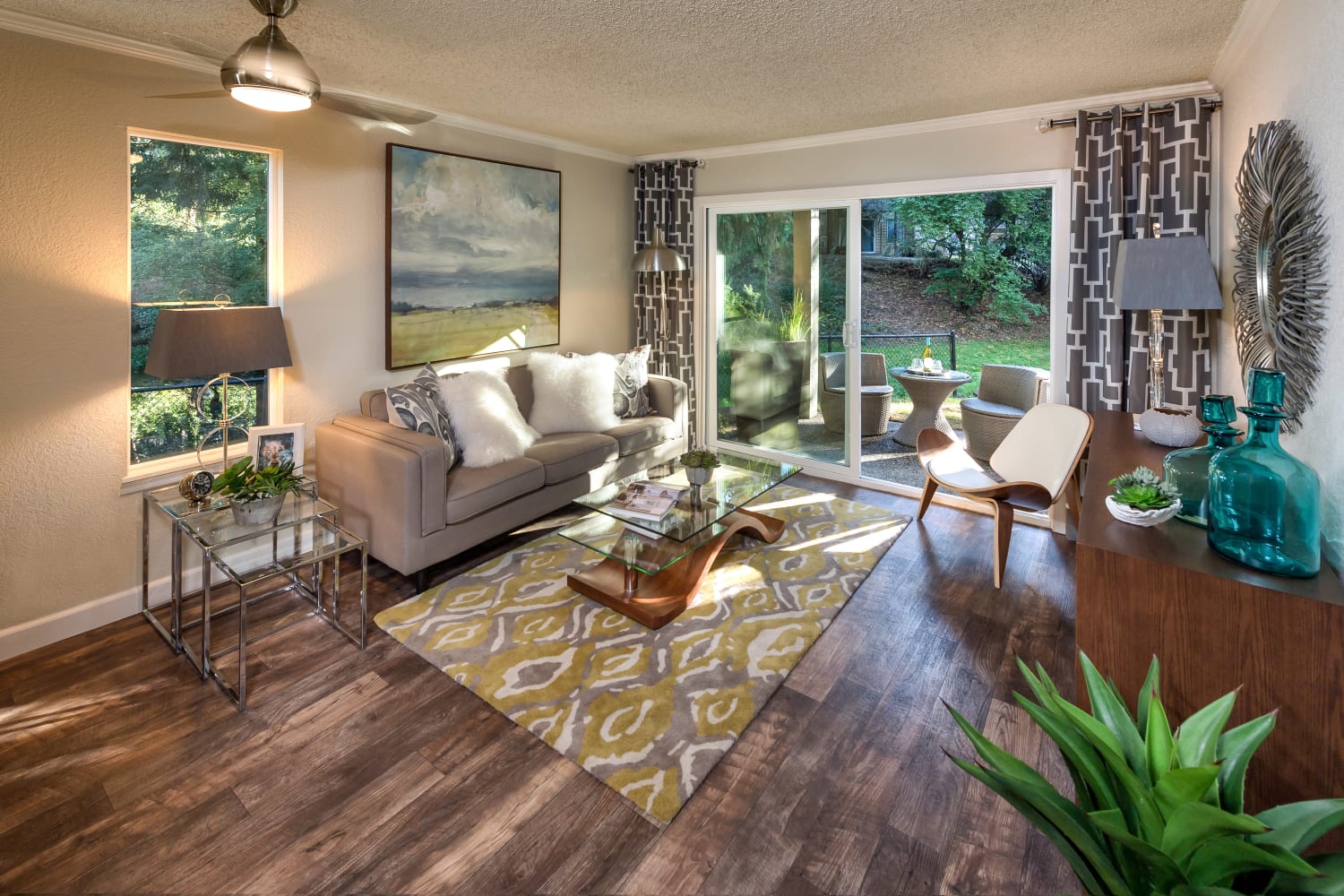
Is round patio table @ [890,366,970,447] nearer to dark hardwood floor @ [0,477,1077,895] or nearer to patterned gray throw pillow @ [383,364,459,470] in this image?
dark hardwood floor @ [0,477,1077,895]

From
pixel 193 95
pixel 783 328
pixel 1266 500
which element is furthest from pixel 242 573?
pixel 783 328

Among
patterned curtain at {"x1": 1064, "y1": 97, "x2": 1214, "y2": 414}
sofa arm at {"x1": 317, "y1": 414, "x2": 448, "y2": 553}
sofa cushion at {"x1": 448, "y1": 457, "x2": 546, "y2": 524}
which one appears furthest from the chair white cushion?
sofa arm at {"x1": 317, "y1": 414, "x2": 448, "y2": 553}

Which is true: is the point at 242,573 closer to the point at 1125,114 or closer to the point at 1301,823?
the point at 1301,823

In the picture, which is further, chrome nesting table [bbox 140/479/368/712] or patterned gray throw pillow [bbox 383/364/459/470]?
patterned gray throw pillow [bbox 383/364/459/470]

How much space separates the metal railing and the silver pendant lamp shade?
1.47 meters

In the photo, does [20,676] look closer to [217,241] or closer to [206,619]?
[206,619]

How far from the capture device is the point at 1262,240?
2.01 meters

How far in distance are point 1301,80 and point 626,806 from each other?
9.28 feet

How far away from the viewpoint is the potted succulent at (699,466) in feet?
10.6

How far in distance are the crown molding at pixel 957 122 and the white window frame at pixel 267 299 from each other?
2.92 metres

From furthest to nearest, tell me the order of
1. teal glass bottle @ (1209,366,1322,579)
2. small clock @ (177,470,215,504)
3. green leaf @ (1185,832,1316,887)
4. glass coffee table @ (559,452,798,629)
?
1. glass coffee table @ (559,452,798,629)
2. small clock @ (177,470,215,504)
3. teal glass bottle @ (1209,366,1322,579)
4. green leaf @ (1185,832,1316,887)

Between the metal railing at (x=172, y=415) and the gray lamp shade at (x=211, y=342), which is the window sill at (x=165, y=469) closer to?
the metal railing at (x=172, y=415)

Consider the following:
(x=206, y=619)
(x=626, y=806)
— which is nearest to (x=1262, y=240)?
(x=626, y=806)

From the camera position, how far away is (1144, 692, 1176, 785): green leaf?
1039 millimetres
